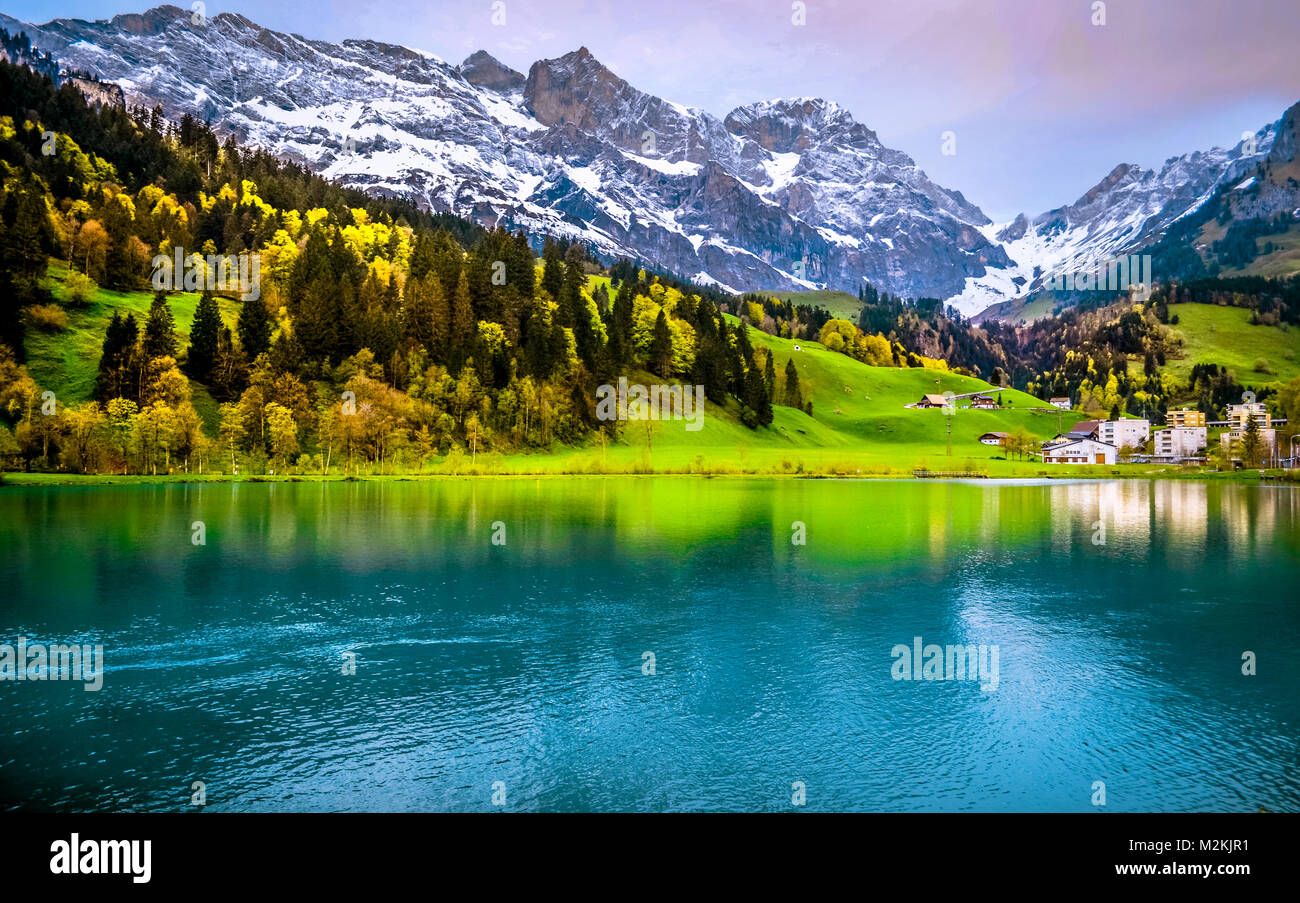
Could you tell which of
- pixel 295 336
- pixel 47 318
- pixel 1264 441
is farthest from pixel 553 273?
pixel 1264 441

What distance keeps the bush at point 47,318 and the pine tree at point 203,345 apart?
Result: 16.7 metres

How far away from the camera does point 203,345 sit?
11912cm

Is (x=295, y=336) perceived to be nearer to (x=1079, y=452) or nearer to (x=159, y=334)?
(x=159, y=334)

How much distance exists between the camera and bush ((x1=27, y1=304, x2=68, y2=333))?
112 meters

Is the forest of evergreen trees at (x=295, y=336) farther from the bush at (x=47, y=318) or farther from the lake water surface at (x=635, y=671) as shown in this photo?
the lake water surface at (x=635, y=671)

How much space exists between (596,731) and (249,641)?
1616cm

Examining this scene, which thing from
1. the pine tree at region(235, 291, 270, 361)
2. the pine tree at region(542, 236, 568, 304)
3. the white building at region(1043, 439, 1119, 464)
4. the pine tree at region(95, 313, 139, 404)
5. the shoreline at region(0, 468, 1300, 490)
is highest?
the pine tree at region(542, 236, 568, 304)

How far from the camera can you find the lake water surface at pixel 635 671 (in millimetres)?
19250

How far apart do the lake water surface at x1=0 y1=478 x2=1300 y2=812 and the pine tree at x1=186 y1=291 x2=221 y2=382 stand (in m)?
62.6

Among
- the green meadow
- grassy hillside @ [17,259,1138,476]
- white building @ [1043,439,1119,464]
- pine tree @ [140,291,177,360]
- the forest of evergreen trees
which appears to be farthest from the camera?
white building @ [1043,439,1119,464]

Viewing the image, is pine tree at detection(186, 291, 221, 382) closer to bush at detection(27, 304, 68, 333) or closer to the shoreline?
bush at detection(27, 304, 68, 333)

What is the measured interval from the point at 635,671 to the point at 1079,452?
197 metres

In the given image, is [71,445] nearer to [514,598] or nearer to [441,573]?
[441,573]

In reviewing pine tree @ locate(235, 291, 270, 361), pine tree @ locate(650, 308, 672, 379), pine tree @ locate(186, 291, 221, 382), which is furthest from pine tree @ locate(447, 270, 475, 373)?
pine tree @ locate(650, 308, 672, 379)
